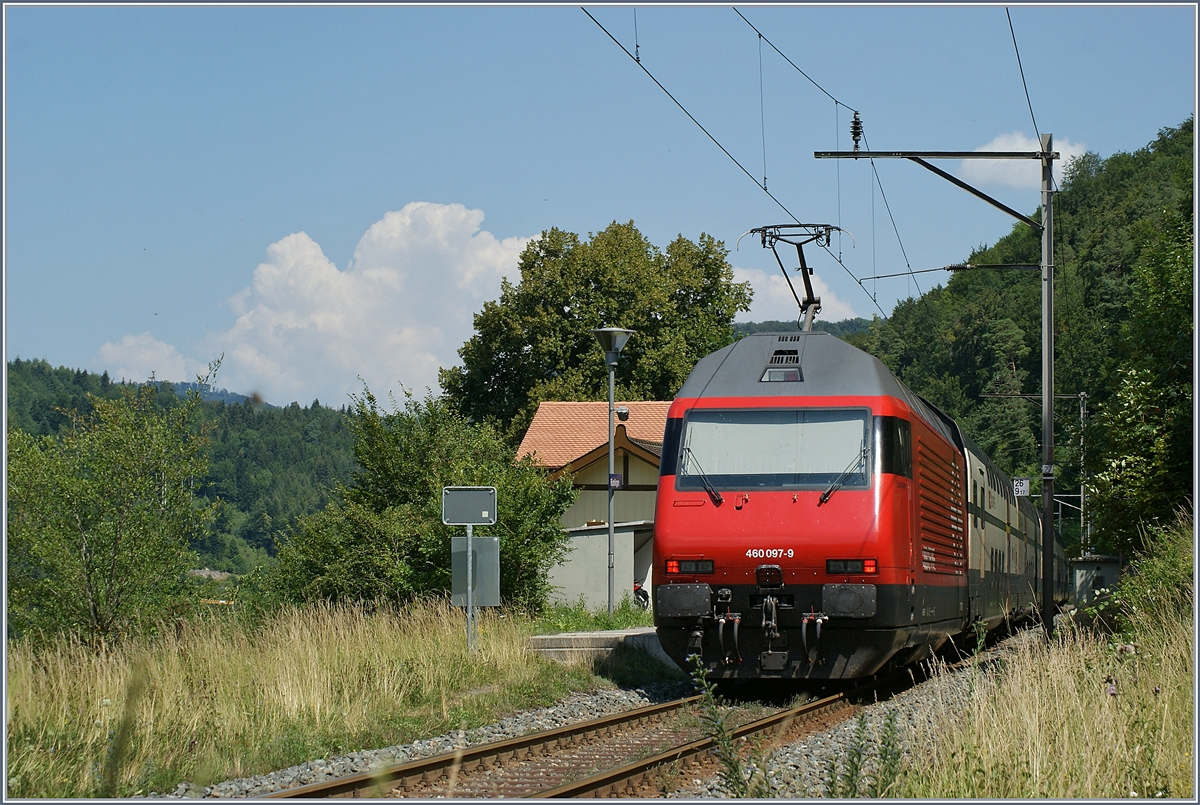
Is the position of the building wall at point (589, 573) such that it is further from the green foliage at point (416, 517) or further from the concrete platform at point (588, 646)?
the concrete platform at point (588, 646)

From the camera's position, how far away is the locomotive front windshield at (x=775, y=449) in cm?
1149

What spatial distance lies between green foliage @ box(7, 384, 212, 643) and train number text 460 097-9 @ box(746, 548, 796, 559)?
1139 cm

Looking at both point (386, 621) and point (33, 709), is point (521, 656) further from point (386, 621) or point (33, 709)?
point (33, 709)

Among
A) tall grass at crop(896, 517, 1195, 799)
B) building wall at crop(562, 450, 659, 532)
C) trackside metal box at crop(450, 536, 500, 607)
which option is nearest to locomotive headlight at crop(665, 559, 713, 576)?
tall grass at crop(896, 517, 1195, 799)

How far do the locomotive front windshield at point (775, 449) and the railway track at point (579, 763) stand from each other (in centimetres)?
222

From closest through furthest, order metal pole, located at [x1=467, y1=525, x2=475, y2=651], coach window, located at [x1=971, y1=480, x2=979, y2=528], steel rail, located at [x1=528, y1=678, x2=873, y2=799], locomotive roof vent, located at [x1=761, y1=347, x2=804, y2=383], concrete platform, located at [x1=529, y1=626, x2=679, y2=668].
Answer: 1. steel rail, located at [x1=528, y1=678, x2=873, y2=799]
2. locomotive roof vent, located at [x1=761, y1=347, x2=804, y2=383]
3. metal pole, located at [x1=467, y1=525, x2=475, y2=651]
4. concrete platform, located at [x1=529, y1=626, x2=679, y2=668]
5. coach window, located at [x1=971, y1=480, x2=979, y2=528]

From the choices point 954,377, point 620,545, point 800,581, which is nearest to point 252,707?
point 800,581

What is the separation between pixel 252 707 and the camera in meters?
9.71

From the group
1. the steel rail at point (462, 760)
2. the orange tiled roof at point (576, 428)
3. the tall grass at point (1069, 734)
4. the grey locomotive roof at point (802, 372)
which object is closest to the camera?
the tall grass at point (1069, 734)

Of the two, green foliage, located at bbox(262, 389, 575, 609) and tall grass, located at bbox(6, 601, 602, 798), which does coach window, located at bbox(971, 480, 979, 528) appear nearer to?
tall grass, located at bbox(6, 601, 602, 798)

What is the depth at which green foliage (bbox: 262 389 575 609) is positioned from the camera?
21375mm

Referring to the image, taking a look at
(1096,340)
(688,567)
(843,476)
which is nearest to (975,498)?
(843,476)

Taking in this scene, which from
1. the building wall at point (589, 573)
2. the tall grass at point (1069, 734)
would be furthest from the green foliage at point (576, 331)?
the tall grass at point (1069, 734)

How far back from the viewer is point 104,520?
19.2 meters
